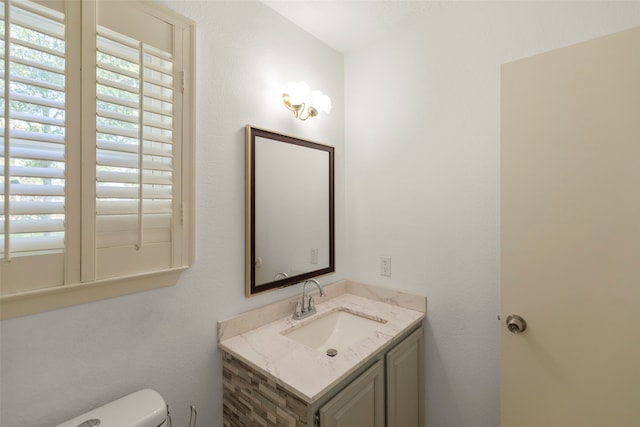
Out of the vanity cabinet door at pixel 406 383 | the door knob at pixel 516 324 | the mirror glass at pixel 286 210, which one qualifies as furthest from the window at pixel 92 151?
the door knob at pixel 516 324

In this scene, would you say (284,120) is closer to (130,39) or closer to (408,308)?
(130,39)

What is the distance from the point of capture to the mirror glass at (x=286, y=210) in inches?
55.1

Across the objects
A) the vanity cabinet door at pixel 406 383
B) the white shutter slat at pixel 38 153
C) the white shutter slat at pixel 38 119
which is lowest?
the vanity cabinet door at pixel 406 383

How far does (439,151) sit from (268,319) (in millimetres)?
1274

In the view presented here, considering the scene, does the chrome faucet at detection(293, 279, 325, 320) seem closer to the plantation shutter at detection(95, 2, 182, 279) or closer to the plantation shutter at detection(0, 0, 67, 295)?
the plantation shutter at detection(95, 2, 182, 279)

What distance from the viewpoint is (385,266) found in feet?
5.82

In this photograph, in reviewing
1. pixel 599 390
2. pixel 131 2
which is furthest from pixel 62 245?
pixel 599 390

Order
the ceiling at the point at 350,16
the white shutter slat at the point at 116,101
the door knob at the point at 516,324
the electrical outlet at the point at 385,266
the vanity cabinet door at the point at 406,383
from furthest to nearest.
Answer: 1. the electrical outlet at the point at 385,266
2. the ceiling at the point at 350,16
3. the vanity cabinet door at the point at 406,383
4. the door knob at the point at 516,324
5. the white shutter slat at the point at 116,101

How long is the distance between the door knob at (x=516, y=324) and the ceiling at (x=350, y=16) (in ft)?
5.23

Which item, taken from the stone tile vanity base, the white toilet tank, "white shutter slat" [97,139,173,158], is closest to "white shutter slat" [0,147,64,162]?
"white shutter slat" [97,139,173,158]

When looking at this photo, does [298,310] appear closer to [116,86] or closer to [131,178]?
[131,178]

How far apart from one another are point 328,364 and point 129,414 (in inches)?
26.2

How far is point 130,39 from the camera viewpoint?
0.99 meters

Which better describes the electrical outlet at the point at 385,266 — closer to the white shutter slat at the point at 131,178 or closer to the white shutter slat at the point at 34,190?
the white shutter slat at the point at 131,178
